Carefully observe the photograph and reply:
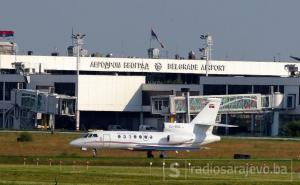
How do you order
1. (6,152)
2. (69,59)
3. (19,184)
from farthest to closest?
(69,59)
(6,152)
(19,184)

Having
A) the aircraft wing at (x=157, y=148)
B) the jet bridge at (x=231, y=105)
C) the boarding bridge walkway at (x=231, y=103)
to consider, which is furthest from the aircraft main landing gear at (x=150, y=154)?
the boarding bridge walkway at (x=231, y=103)

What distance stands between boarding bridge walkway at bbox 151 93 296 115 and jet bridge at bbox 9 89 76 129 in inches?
491

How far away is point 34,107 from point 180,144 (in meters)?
60.3

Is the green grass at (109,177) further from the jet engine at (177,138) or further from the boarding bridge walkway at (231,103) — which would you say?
the boarding bridge walkway at (231,103)

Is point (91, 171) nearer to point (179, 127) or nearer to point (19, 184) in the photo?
point (19, 184)

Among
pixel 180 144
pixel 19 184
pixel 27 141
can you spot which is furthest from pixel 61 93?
pixel 19 184

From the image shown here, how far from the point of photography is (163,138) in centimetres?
12019

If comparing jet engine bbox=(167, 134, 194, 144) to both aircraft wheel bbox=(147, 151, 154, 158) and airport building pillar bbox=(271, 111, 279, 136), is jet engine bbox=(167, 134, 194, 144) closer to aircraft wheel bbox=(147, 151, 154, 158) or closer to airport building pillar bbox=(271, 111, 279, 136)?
aircraft wheel bbox=(147, 151, 154, 158)

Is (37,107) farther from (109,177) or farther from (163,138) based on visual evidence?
(109,177)

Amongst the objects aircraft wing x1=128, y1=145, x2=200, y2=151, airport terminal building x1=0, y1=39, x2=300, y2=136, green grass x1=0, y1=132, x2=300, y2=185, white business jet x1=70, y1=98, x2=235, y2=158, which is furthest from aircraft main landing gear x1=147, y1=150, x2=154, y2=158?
airport terminal building x1=0, y1=39, x2=300, y2=136

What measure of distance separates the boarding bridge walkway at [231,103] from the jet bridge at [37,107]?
12.5 metres

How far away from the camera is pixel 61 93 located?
188 metres

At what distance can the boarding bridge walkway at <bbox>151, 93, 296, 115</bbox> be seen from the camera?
565ft

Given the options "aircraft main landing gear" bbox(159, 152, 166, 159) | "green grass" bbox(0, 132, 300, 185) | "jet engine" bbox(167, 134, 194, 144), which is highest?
"jet engine" bbox(167, 134, 194, 144)
